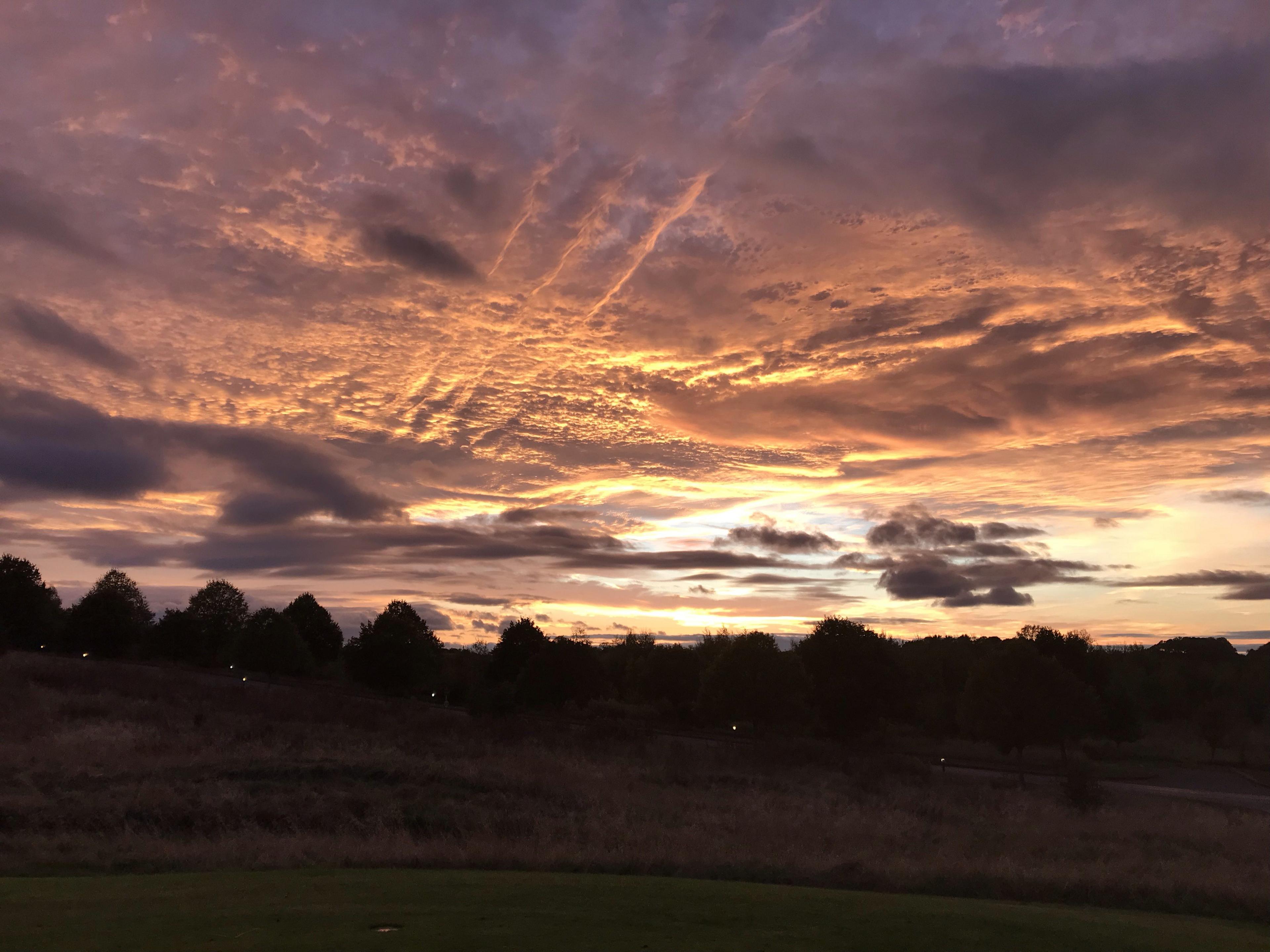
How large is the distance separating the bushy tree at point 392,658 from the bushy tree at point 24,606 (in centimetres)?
4041

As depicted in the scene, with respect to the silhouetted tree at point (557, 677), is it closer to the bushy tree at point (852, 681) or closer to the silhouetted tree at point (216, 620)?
the bushy tree at point (852, 681)

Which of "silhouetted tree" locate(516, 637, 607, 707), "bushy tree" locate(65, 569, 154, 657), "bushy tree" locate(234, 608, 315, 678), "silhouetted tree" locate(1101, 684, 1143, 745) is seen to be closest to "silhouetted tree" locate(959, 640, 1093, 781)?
"silhouetted tree" locate(1101, 684, 1143, 745)

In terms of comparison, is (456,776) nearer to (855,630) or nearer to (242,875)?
(242,875)

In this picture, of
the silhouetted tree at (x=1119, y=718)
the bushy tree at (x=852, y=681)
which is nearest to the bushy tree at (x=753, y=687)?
the bushy tree at (x=852, y=681)

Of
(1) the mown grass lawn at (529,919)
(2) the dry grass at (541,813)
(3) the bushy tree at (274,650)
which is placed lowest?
(2) the dry grass at (541,813)

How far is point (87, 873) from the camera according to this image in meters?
17.0

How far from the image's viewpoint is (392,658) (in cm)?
8206

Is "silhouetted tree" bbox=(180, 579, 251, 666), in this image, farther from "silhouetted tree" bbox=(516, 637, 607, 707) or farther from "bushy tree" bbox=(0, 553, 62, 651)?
"silhouetted tree" bbox=(516, 637, 607, 707)

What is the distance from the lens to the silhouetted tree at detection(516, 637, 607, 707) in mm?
74938

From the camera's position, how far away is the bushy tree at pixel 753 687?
2719 inches

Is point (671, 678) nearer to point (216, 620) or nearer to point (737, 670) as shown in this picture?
point (737, 670)

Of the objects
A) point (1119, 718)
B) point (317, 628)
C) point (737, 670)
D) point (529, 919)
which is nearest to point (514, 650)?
point (737, 670)

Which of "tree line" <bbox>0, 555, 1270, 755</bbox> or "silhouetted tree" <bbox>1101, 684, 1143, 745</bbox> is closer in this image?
"tree line" <bbox>0, 555, 1270, 755</bbox>

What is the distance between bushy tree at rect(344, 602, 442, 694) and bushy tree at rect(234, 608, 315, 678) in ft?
19.4
